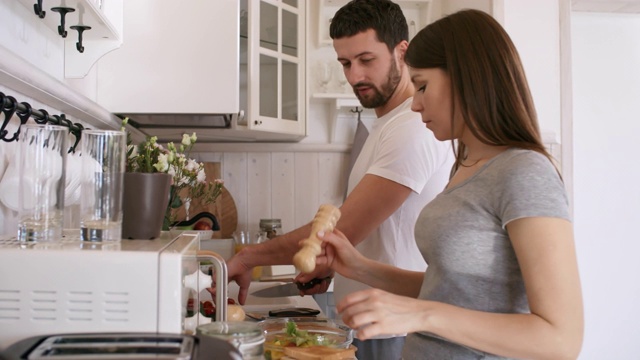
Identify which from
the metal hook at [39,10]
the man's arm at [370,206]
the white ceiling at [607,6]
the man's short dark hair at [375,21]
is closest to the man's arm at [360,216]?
the man's arm at [370,206]

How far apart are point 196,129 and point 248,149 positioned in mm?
711

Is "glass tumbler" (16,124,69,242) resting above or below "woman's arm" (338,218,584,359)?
above

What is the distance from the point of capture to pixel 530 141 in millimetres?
1139

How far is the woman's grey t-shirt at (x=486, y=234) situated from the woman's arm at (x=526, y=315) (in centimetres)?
5

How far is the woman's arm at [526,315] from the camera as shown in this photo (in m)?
1.00

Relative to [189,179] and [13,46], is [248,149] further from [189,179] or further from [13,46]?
[13,46]

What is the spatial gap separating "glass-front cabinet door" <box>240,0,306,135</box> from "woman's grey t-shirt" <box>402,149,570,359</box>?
1.90m

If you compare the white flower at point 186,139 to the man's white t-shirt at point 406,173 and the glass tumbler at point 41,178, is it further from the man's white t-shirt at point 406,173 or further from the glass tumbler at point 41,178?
the glass tumbler at point 41,178

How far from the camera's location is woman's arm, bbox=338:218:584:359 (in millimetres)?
998

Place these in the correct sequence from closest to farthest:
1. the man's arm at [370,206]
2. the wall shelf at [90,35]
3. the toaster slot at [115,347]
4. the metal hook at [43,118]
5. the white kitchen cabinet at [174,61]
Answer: the toaster slot at [115,347] < the metal hook at [43,118] < the wall shelf at [90,35] < the man's arm at [370,206] < the white kitchen cabinet at [174,61]

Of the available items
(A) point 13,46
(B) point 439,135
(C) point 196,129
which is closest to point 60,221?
(A) point 13,46

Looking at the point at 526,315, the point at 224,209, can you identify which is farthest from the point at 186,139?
the point at 224,209

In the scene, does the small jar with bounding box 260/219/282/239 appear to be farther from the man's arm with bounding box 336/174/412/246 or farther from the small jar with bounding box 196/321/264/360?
the small jar with bounding box 196/321/264/360

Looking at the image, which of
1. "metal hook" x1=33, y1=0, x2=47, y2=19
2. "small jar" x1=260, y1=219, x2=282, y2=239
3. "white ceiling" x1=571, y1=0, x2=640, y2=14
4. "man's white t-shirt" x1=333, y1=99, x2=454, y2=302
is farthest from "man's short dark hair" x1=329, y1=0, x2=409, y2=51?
"white ceiling" x1=571, y1=0, x2=640, y2=14
